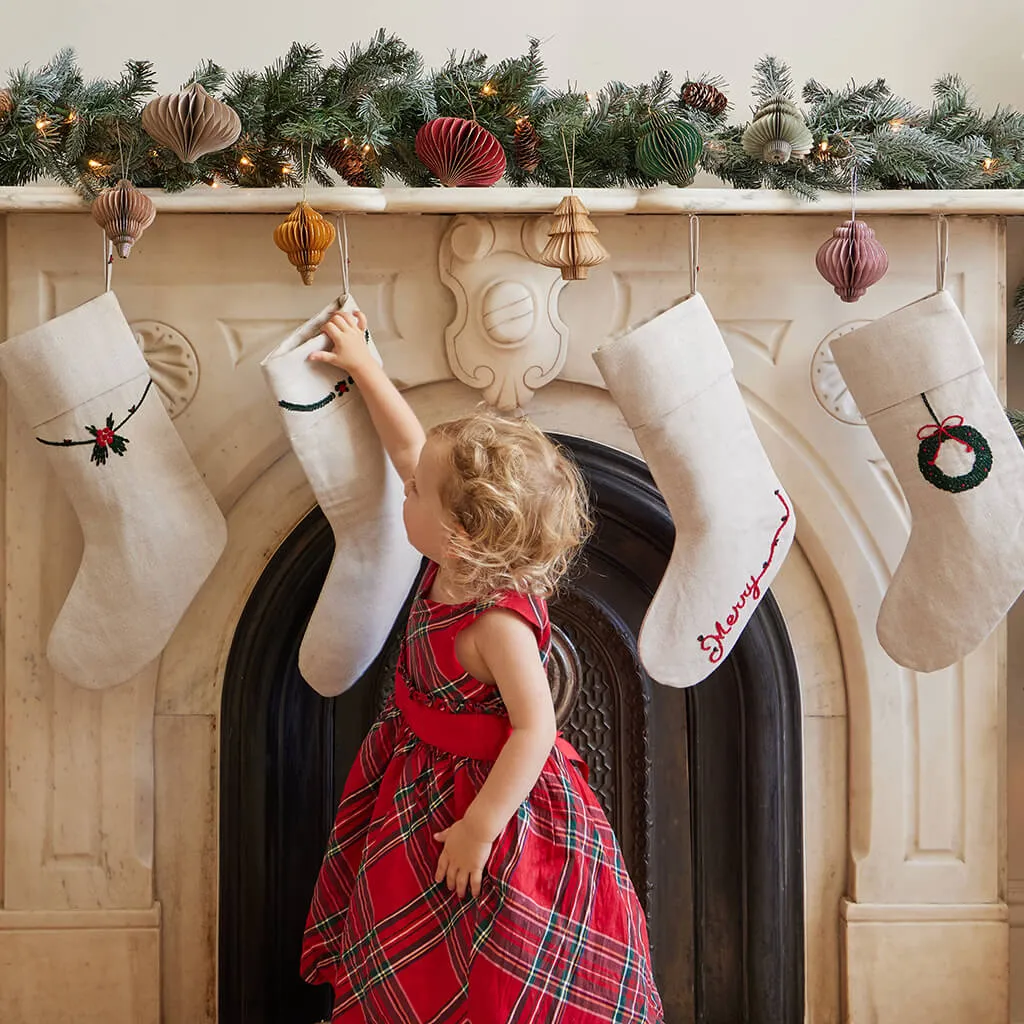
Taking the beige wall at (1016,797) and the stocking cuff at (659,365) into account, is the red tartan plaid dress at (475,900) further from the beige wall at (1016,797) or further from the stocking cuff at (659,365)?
the beige wall at (1016,797)

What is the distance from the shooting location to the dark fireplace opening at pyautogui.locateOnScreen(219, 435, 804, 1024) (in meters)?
1.71

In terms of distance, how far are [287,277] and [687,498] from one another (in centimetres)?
75

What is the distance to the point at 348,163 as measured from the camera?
156 cm

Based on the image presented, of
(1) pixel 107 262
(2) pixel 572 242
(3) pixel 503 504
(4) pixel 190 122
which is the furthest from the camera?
(1) pixel 107 262

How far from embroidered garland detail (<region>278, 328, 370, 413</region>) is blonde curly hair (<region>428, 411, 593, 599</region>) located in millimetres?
260

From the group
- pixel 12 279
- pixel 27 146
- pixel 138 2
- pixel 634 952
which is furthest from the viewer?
pixel 138 2

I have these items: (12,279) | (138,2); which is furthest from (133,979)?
(138,2)

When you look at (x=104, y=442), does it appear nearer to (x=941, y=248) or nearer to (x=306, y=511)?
(x=306, y=511)

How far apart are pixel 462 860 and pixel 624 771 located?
0.59 metres

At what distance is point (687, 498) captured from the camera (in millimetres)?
1535

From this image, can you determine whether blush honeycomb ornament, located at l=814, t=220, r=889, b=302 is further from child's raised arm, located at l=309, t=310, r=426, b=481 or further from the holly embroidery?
child's raised arm, located at l=309, t=310, r=426, b=481

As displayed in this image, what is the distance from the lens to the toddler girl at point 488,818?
127 cm

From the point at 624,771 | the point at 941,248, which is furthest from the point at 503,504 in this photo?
the point at 941,248

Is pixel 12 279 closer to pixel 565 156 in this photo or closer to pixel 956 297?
pixel 565 156
